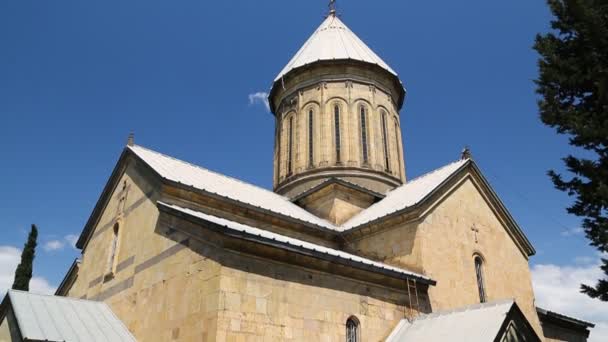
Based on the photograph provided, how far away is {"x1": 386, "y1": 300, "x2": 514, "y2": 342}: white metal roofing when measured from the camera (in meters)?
7.29

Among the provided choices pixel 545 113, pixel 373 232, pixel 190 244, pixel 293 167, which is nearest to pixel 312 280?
pixel 190 244

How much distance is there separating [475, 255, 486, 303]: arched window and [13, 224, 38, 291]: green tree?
50.1 feet

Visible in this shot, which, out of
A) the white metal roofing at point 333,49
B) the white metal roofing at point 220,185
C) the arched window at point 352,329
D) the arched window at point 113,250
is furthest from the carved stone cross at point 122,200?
the white metal roofing at point 333,49

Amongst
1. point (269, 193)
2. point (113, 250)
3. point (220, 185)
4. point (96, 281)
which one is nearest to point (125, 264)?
point (113, 250)

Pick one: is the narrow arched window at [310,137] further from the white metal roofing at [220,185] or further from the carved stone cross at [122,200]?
the carved stone cross at [122,200]

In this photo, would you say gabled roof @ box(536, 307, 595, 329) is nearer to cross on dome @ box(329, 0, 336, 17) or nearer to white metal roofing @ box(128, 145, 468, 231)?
white metal roofing @ box(128, 145, 468, 231)

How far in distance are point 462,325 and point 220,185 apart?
6.28 meters

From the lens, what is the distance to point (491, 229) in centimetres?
1157

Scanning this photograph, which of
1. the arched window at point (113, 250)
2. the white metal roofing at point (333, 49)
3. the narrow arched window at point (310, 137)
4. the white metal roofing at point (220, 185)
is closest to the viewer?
the arched window at point (113, 250)

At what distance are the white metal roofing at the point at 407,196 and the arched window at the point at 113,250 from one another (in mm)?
5294

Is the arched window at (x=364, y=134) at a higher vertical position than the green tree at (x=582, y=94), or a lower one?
higher

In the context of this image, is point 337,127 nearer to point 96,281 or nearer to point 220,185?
point 220,185

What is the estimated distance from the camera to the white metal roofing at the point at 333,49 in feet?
53.2

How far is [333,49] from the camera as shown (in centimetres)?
1655
